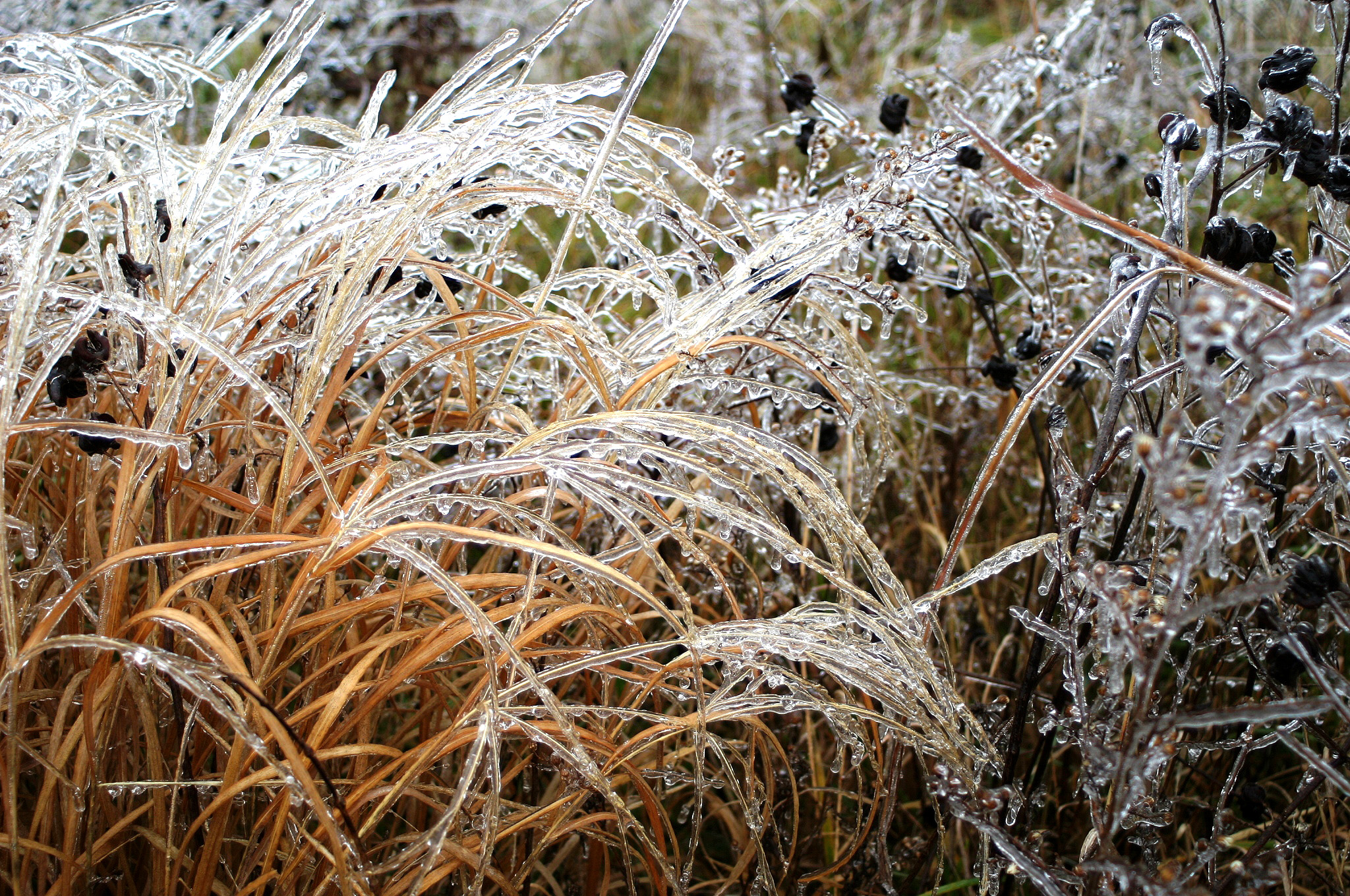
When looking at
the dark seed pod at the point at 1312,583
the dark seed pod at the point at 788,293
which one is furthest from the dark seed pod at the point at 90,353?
the dark seed pod at the point at 1312,583

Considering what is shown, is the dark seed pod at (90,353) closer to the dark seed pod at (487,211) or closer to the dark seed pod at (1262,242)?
the dark seed pod at (487,211)

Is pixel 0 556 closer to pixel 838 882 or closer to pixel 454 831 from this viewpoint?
pixel 454 831

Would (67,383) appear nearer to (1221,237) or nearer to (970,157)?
(1221,237)

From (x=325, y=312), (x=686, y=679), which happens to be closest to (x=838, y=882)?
(x=686, y=679)

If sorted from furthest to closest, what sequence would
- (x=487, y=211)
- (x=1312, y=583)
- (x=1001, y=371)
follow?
(x=1001, y=371), (x=487, y=211), (x=1312, y=583)

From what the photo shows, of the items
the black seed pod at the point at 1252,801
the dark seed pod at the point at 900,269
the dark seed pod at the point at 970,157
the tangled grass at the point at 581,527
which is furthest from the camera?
the dark seed pod at the point at 970,157

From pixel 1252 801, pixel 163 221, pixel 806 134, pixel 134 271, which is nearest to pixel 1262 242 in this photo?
pixel 1252 801
